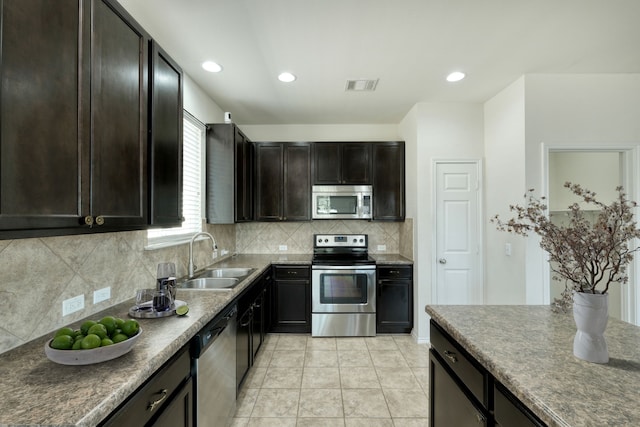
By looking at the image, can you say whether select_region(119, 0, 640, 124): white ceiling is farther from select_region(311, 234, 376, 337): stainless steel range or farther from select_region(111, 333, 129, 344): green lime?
select_region(311, 234, 376, 337): stainless steel range

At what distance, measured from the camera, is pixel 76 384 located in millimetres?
950

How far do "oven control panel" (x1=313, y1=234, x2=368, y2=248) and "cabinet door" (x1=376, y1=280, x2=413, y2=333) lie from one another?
69 cm

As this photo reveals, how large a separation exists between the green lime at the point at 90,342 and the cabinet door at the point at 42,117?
411 millimetres

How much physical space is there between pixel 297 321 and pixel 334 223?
145 cm

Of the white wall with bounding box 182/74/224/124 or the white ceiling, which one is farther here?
the white wall with bounding box 182/74/224/124

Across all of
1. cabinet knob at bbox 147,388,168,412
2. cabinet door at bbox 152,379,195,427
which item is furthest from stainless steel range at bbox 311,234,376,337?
cabinet knob at bbox 147,388,168,412

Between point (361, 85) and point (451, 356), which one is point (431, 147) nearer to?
point (361, 85)

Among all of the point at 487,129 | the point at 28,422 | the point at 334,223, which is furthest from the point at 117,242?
the point at 487,129

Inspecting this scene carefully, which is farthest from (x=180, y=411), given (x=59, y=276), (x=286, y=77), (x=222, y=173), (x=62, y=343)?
(x=286, y=77)

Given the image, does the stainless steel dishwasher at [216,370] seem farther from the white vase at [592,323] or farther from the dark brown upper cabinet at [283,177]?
the dark brown upper cabinet at [283,177]

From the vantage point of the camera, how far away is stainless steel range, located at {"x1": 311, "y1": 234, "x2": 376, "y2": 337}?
11.8 feet

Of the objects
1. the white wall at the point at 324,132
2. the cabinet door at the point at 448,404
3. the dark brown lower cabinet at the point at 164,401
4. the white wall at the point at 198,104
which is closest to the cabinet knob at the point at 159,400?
the dark brown lower cabinet at the point at 164,401

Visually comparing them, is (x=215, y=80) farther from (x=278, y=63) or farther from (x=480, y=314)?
(x=480, y=314)

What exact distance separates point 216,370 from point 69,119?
153 cm
